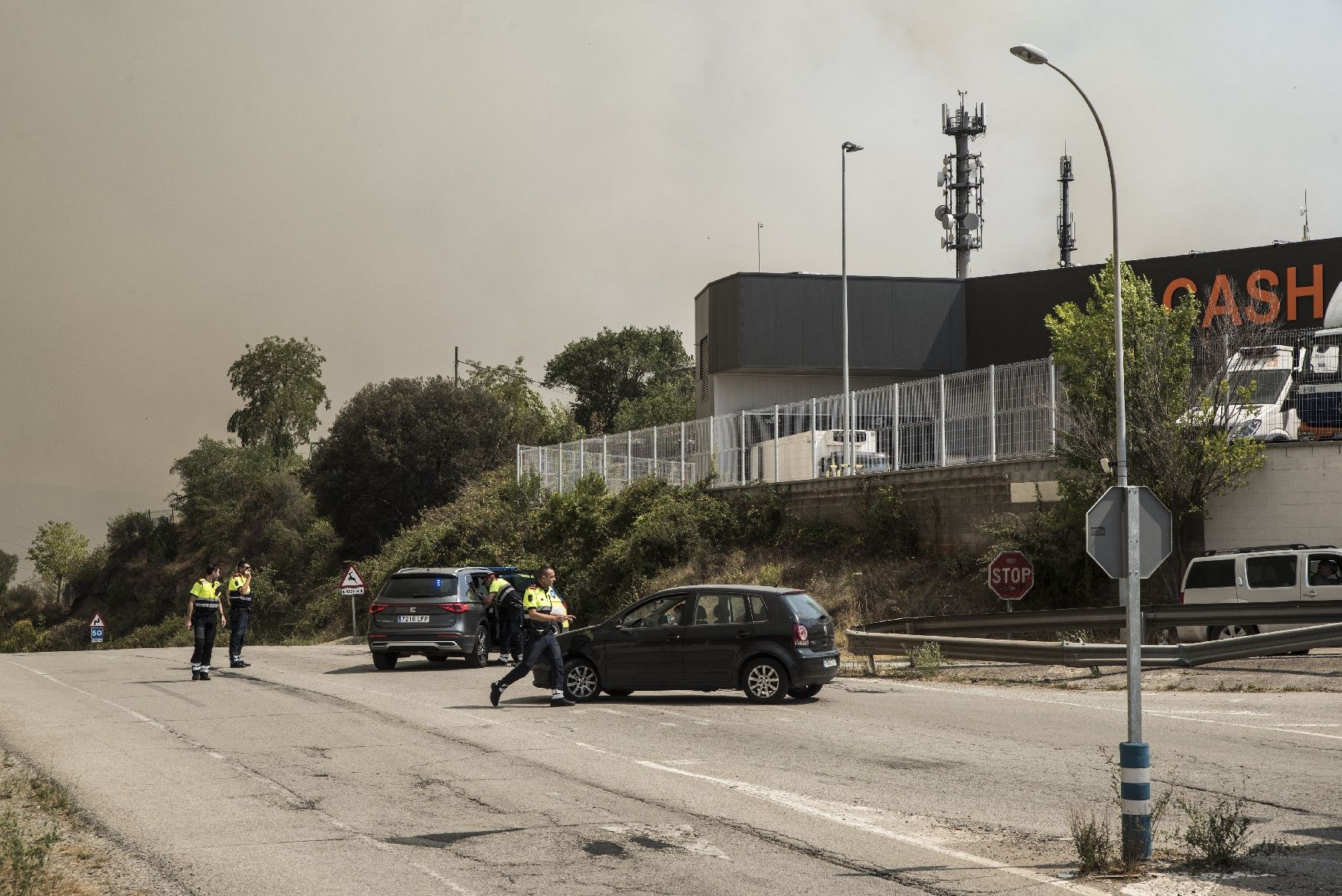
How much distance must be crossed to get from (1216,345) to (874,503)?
8.29m

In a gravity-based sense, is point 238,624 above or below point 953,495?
below

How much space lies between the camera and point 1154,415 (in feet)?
81.3

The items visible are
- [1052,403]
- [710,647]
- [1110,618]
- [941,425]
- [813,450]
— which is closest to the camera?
[710,647]

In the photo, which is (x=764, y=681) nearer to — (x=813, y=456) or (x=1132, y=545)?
(x=1132, y=545)

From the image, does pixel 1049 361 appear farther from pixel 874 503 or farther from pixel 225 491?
pixel 225 491

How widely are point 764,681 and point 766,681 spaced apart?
0.02 metres

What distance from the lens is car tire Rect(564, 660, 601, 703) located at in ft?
59.1

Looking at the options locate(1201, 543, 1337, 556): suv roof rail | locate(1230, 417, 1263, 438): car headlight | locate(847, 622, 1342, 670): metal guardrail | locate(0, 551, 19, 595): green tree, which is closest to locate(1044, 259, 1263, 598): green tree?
locate(1230, 417, 1263, 438): car headlight

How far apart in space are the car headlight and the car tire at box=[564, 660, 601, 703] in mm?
13641

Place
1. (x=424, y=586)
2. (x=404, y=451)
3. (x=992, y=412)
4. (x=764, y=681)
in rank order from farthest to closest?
1. (x=404, y=451)
2. (x=992, y=412)
3. (x=424, y=586)
4. (x=764, y=681)

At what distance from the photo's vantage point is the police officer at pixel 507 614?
78.8 ft

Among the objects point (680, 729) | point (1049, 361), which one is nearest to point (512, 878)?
point (680, 729)

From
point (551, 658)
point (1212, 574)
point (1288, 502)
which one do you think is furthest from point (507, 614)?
point (1288, 502)

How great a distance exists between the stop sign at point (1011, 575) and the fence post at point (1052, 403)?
3346 millimetres
